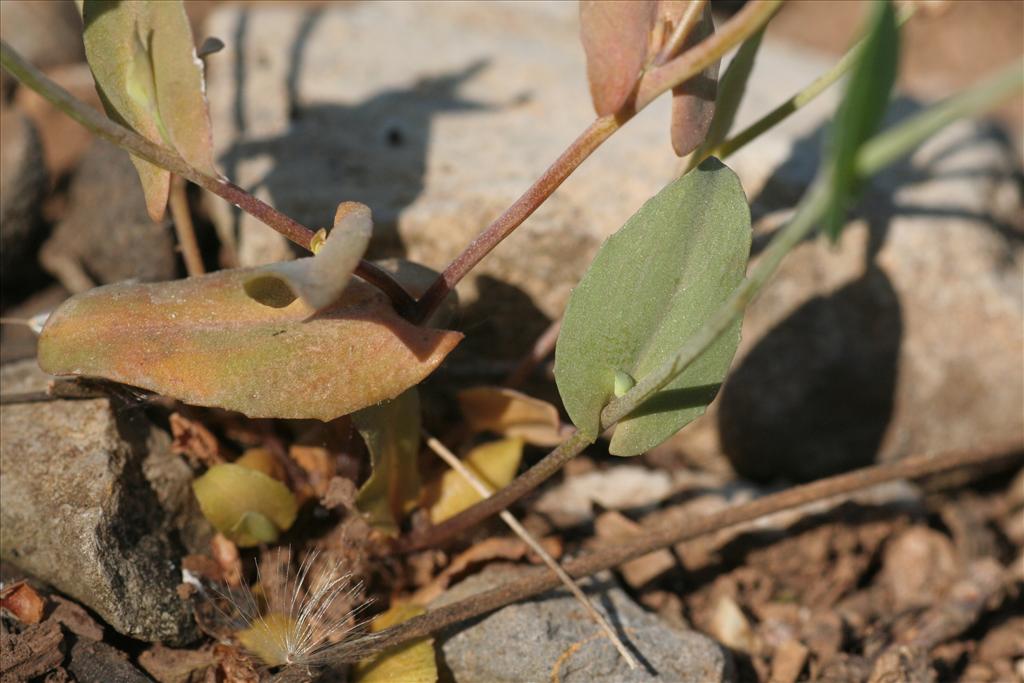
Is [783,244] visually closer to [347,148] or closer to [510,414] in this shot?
[510,414]

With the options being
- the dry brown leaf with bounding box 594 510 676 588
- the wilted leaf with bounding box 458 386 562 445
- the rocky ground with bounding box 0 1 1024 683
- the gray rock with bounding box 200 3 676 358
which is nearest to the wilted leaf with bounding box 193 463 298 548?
the rocky ground with bounding box 0 1 1024 683

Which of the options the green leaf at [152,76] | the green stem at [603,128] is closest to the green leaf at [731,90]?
the green stem at [603,128]

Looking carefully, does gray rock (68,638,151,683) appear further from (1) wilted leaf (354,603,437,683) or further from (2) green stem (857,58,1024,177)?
(2) green stem (857,58,1024,177)

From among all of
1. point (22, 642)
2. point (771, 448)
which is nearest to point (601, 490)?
point (771, 448)

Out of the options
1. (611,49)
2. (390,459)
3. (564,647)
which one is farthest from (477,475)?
(611,49)

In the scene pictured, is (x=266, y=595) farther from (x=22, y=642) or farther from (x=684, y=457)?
(x=684, y=457)
